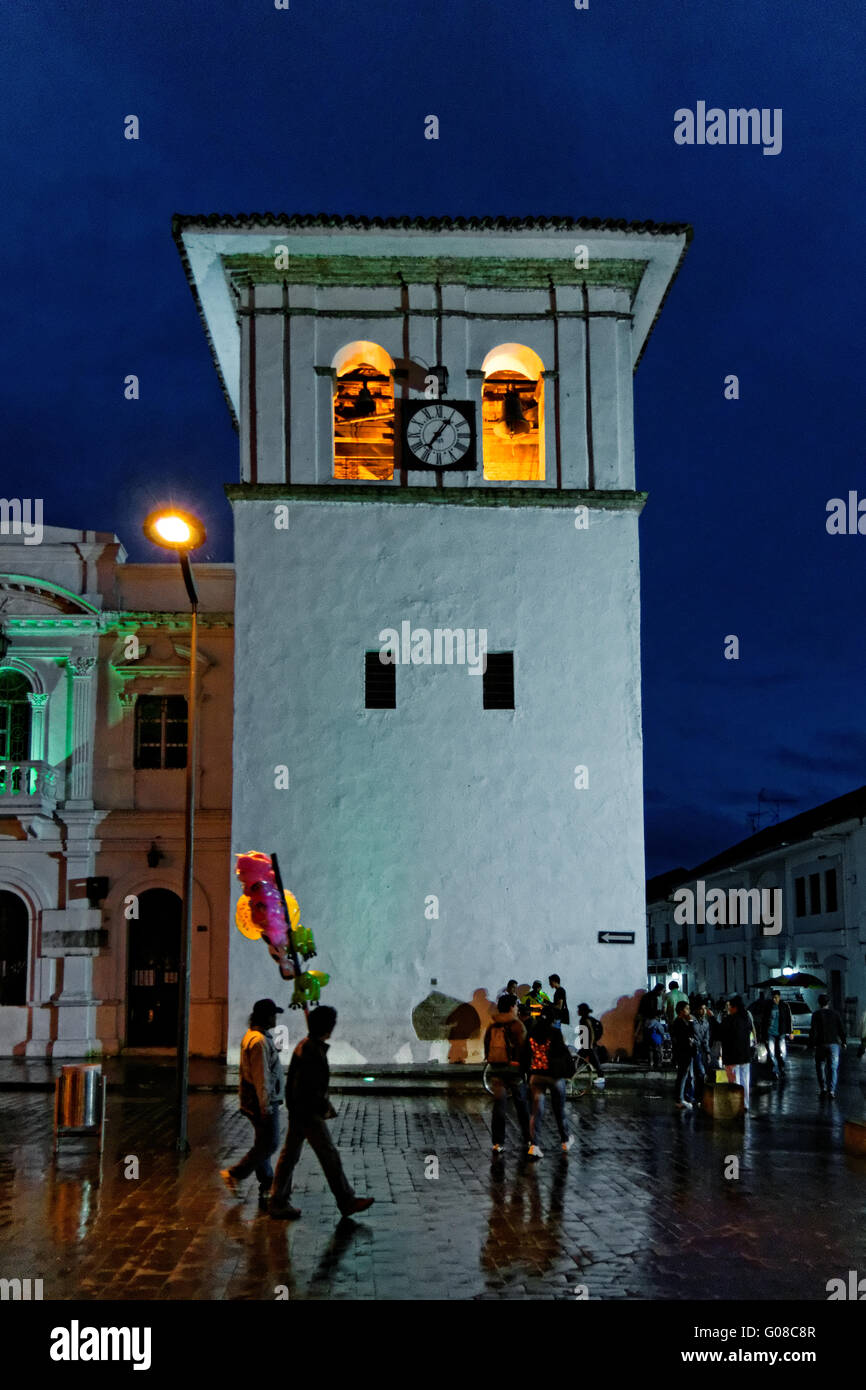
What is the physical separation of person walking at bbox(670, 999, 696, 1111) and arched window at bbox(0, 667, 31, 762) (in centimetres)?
1352

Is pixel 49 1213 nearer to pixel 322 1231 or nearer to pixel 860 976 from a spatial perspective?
pixel 322 1231

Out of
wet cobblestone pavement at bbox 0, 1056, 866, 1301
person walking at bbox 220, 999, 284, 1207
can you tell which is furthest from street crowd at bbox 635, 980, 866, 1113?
person walking at bbox 220, 999, 284, 1207

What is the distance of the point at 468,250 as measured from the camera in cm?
2278

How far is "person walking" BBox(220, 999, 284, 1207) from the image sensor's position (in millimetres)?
10588

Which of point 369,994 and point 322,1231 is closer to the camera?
point 322,1231

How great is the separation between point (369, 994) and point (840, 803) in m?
25.6

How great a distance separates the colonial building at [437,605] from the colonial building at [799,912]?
6593 millimetres

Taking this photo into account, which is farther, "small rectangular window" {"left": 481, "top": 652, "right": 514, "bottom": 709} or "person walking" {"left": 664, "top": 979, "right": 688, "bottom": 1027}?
"small rectangular window" {"left": 481, "top": 652, "right": 514, "bottom": 709}

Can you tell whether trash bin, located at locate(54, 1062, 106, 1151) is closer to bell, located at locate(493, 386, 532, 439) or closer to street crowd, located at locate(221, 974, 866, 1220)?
street crowd, located at locate(221, 974, 866, 1220)

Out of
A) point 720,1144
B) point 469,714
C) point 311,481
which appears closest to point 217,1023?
point 469,714

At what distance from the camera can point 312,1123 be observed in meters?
9.98

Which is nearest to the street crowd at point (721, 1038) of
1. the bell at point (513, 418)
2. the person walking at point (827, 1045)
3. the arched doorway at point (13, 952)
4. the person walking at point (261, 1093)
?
the person walking at point (827, 1045)

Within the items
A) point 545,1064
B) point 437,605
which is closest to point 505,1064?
point 545,1064
